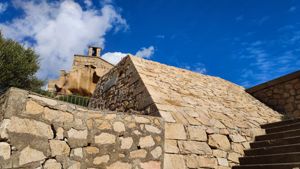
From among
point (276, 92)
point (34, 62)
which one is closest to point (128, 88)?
point (276, 92)

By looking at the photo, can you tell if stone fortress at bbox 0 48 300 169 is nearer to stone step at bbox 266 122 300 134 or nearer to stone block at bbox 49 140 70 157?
stone block at bbox 49 140 70 157

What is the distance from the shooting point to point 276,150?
214 inches

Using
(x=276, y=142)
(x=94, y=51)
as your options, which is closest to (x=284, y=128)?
(x=276, y=142)

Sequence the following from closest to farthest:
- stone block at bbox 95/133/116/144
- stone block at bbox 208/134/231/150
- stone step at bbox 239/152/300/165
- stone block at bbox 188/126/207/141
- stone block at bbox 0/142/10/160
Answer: stone block at bbox 0/142/10/160, stone block at bbox 95/133/116/144, stone step at bbox 239/152/300/165, stone block at bbox 188/126/207/141, stone block at bbox 208/134/231/150

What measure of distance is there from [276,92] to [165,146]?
6.00 meters

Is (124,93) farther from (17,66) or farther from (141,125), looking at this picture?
(17,66)

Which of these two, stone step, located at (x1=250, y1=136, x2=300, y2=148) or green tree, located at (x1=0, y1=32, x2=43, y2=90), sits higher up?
green tree, located at (x1=0, y1=32, x2=43, y2=90)

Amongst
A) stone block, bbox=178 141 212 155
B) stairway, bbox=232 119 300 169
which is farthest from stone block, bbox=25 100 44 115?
stairway, bbox=232 119 300 169

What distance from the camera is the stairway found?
4.92 meters

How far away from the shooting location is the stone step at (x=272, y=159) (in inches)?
192

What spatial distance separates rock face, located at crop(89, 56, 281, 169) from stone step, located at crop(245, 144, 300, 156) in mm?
223

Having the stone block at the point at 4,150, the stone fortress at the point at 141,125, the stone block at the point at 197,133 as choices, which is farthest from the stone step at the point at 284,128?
the stone block at the point at 4,150

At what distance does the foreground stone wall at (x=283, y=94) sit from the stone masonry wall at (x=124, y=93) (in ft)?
16.1

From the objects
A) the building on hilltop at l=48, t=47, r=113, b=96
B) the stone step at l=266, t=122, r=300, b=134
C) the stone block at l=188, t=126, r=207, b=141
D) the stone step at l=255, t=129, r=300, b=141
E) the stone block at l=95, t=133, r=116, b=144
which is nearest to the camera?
the stone block at l=95, t=133, r=116, b=144
